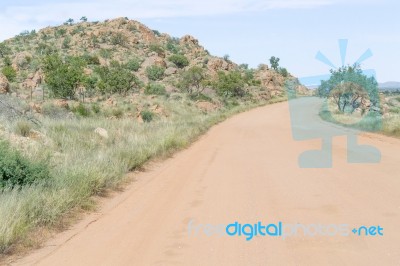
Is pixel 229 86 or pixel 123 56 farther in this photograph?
pixel 123 56

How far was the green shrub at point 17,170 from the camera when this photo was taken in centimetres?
798

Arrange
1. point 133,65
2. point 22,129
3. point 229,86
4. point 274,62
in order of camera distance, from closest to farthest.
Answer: point 22,129, point 229,86, point 133,65, point 274,62

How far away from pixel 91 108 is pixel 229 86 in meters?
33.8

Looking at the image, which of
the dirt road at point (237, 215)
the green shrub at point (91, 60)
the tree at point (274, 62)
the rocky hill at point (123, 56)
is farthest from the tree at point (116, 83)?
the tree at point (274, 62)

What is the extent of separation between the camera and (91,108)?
3306cm

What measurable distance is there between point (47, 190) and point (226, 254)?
3.61 meters

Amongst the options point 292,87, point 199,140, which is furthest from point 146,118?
point 292,87

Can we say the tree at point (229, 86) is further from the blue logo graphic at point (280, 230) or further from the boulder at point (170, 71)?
the blue logo graphic at point (280, 230)

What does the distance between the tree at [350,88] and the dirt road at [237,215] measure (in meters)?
31.7

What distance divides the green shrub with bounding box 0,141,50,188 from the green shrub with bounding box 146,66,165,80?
59.8 metres

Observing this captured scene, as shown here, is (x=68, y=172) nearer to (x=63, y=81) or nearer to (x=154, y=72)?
(x=63, y=81)

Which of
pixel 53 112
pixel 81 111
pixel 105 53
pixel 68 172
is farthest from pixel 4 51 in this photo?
pixel 68 172

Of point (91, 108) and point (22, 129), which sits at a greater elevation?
point (22, 129)

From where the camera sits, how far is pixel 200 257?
537 centimetres
